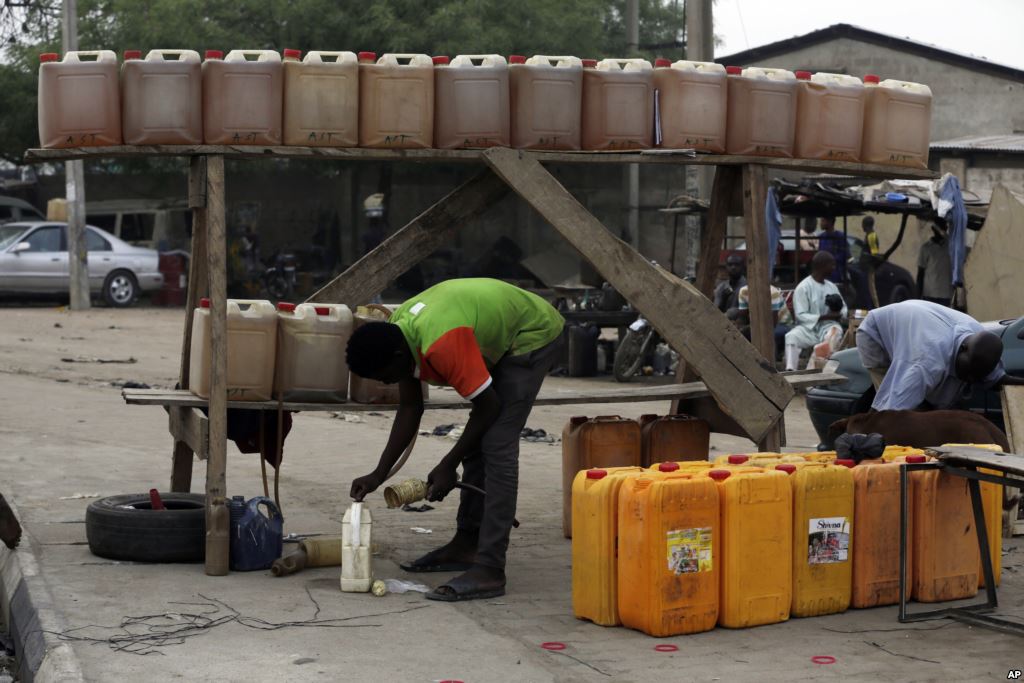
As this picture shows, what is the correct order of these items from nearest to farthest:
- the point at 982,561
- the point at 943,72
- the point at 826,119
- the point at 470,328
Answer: the point at 470,328
the point at 982,561
the point at 826,119
the point at 943,72

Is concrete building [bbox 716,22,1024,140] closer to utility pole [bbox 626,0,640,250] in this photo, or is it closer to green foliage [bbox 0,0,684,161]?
utility pole [bbox 626,0,640,250]

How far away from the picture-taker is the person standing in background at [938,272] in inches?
708

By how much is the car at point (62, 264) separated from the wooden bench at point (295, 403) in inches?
692

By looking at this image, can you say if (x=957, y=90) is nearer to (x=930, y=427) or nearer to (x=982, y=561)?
(x=930, y=427)

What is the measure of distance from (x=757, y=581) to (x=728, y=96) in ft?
9.84

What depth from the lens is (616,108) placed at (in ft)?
25.3

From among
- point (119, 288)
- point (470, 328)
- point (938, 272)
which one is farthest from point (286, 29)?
point (470, 328)

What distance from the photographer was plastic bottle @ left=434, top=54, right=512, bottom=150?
7520mm

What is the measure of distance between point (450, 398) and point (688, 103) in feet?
6.93

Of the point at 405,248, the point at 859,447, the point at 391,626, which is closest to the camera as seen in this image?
the point at 391,626

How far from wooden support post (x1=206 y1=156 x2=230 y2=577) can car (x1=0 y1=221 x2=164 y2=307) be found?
18560 mm

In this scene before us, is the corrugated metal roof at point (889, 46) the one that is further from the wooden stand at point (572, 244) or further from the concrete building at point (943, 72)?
the wooden stand at point (572, 244)

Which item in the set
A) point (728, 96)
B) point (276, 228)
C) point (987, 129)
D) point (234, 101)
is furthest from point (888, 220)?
point (234, 101)

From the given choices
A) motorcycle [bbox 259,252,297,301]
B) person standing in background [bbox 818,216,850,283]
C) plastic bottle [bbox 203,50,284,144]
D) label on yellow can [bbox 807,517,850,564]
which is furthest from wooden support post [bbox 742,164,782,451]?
motorcycle [bbox 259,252,297,301]
